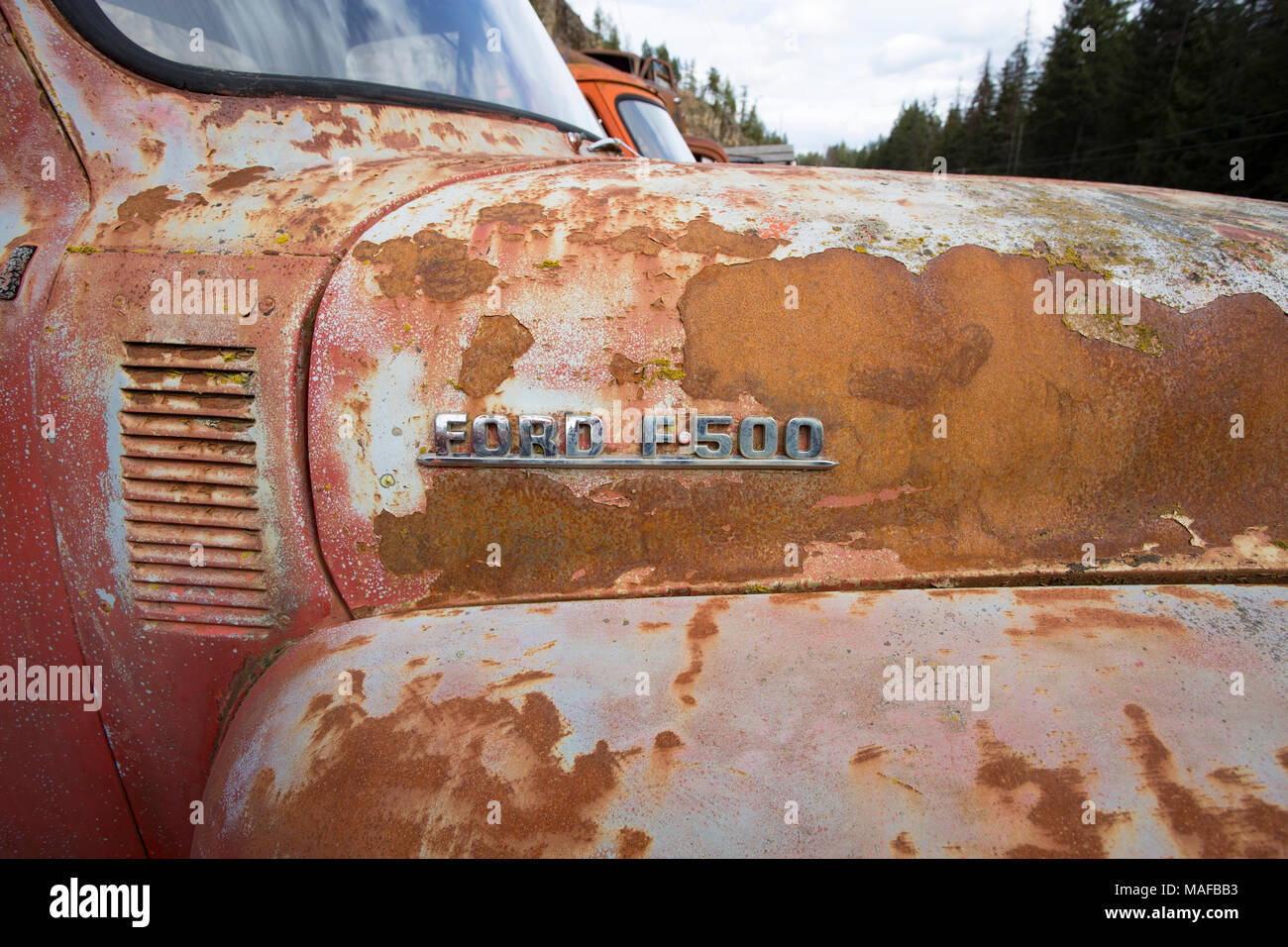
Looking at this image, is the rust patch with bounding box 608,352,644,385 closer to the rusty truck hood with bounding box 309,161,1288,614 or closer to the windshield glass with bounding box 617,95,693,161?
the rusty truck hood with bounding box 309,161,1288,614

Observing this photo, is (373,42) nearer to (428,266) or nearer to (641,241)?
(428,266)

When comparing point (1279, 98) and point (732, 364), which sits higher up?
point (1279, 98)

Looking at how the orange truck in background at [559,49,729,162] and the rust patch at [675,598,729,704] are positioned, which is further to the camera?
the orange truck in background at [559,49,729,162]

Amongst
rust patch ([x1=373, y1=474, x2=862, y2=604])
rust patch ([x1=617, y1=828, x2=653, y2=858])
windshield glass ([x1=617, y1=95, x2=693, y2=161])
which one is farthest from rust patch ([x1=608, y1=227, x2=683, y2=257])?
windshield glass ([x1=617, y1=95, x2=693, y2=161])

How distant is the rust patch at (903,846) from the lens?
0.85m

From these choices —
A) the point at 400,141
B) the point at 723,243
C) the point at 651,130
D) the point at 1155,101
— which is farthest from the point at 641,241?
the point at 1155,101

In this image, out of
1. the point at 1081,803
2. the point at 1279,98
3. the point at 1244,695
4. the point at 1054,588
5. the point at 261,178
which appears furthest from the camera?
the point at 1279,98

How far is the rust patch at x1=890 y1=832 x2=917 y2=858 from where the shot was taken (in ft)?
2.78

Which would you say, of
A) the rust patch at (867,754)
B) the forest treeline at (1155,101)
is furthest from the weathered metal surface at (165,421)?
the forest treeline at (1155,101)

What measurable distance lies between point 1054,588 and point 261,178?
1596 mm

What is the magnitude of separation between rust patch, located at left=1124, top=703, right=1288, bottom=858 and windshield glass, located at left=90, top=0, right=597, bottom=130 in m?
1.94

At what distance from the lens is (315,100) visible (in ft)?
→ 5.11

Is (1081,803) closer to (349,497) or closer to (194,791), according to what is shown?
(349,497)

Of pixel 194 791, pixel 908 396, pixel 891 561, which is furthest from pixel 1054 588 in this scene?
pixel 194 791
